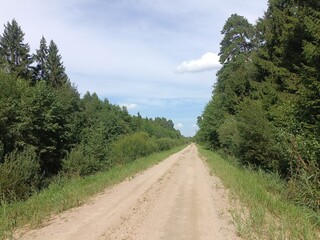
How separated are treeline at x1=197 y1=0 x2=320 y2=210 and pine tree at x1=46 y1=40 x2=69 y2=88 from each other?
30230 mm

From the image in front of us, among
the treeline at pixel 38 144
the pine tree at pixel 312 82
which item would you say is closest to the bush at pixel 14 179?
the treeline at pixel 38 144

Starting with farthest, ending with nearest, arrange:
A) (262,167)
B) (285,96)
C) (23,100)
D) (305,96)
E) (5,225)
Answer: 1. (23,100)
2. (262,167)
3. (285,96)
4. (305,96)
5. (5,225)

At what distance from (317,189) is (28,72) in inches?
1864

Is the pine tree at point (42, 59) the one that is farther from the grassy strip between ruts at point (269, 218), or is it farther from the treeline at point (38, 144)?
the grassy strip between ruts at point (269, 218)

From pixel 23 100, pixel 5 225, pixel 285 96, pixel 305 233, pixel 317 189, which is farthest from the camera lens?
pixel 23 100

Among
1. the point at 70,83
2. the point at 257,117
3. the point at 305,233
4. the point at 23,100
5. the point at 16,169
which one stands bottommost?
the point at 305,233

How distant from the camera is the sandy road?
8.07 meters

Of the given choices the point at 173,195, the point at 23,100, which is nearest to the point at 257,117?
the point at 173,195

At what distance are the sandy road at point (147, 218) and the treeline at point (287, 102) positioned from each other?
9.92 ft

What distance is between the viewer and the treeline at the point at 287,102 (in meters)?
12.0

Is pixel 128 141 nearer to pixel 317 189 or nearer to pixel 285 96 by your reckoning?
pixel 285 96

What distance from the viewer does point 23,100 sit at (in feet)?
89.1

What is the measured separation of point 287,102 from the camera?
17.8 metres

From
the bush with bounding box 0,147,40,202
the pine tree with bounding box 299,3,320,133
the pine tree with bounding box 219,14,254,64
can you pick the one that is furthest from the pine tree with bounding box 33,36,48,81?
the pine tree with bounding box 299,3,320,133
